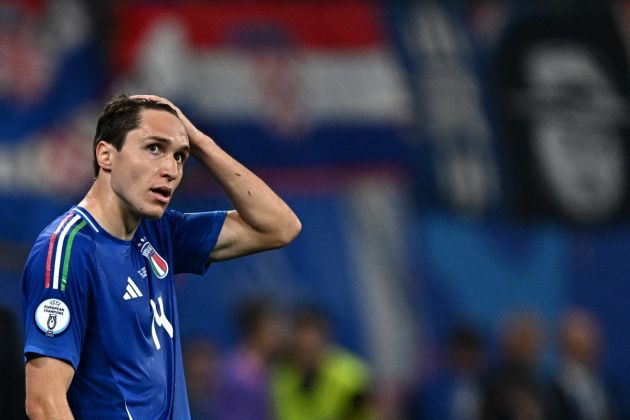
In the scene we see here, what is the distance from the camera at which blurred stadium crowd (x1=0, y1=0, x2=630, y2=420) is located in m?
12.2

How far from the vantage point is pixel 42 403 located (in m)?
4.52

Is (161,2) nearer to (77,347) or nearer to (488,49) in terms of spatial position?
(488,49)

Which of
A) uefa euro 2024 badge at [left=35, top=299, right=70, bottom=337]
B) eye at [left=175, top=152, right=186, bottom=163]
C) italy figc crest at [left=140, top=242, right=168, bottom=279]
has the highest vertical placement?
eye at [left=175, top=152, right=186, bottom=163]

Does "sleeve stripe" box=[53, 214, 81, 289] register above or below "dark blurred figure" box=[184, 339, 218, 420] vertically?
above

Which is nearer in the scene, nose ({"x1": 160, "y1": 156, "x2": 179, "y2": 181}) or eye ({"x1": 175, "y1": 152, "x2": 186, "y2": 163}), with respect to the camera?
nose ({"x1": 160, "y1": 156, "x2": 179, "y2": 181})

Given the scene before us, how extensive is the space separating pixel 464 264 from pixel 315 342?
3.79m

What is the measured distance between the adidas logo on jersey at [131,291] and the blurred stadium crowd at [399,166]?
5.90 metres

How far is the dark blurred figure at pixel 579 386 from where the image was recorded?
1133 cm

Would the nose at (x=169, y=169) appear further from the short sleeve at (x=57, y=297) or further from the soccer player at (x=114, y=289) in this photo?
the short sleeve at (x=57, y=297)

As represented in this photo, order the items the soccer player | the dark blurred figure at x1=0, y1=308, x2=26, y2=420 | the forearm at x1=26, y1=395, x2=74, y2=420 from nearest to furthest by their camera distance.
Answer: the forearm at x1=26, y1=395, x2=74, y2=420, the soccer player, the dark blurred figure at x1=0, y1=308, x2=26, y2=420

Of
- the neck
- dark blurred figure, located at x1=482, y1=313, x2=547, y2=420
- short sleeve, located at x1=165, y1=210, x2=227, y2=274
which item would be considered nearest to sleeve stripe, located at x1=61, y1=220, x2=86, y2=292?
the neck

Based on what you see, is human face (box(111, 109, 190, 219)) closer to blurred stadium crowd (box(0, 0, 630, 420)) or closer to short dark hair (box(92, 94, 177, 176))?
short dark hair (box(92, 94, 177, 176))

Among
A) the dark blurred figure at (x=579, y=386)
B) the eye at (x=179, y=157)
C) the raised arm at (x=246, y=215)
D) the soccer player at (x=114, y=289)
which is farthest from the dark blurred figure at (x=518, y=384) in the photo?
the eye at (x=179, y=157)

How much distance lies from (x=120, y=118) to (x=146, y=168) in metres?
0.22
